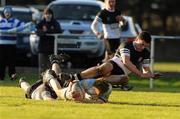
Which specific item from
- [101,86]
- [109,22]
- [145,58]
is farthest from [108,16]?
[101,86]

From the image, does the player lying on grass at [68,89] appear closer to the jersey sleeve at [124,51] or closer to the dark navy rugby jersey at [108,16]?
the jersey sleeve at [124,51]

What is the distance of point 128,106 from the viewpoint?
41.5 feet

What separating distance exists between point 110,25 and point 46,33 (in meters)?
2.06

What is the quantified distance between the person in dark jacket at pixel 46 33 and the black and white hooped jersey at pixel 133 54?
5517mm

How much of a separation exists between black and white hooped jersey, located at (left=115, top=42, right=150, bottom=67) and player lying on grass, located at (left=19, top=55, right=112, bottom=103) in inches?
30.6

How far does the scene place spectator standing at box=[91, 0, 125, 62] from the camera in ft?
59.3

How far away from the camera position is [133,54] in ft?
46.1

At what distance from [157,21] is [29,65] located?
106 feet

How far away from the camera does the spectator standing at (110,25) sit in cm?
1808

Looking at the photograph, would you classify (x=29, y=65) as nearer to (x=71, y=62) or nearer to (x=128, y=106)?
(x=71, y=62)

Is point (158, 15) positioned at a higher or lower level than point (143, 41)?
lower

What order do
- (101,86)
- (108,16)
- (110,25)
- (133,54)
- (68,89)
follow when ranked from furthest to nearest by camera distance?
(110,25) → (108,16) → (133,54) → (101,86) → (68,89)

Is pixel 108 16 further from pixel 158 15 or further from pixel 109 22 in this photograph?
pixel 158 15

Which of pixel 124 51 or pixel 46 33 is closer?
pixel 124 51
